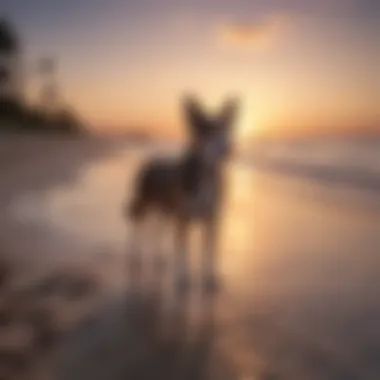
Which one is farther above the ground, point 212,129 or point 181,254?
point 212,129

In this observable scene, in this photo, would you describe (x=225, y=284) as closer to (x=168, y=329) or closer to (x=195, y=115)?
(x=168, y=329)

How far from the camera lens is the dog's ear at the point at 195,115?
0.63 m

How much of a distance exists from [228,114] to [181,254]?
0.20 meters

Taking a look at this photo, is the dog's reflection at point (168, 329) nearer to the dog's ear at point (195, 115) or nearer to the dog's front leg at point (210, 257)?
the dog's front leg at point (210, 257)

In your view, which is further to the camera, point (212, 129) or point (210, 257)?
point (210, 257)

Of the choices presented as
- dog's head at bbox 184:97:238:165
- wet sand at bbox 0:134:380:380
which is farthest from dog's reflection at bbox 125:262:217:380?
dog's head at bbox 184:97:238:165

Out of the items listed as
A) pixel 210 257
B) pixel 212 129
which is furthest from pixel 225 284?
pixel 212 129

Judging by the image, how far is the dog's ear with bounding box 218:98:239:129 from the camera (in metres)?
0.62

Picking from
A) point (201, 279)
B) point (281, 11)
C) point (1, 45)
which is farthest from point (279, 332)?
point (1, 45)

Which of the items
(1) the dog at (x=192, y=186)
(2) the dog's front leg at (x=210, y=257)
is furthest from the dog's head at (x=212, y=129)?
(2) the dog's front leg at (x=210, y=257)

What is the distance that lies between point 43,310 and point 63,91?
0.87 ft

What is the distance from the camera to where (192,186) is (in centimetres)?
70

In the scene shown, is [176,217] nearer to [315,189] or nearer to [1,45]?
[315,189]

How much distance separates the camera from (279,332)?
68 centimetres
